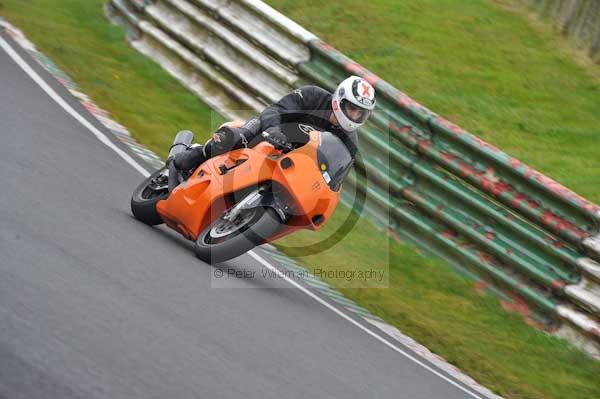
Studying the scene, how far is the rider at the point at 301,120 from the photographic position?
7.55 meters

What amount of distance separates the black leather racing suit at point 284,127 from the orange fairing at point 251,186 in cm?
12

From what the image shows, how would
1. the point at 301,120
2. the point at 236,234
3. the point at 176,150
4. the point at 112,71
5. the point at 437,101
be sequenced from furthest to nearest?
the point at 112,71 < the point at 437,101 < the point at 176,150 < the point at 301,120 < the point at 236,234

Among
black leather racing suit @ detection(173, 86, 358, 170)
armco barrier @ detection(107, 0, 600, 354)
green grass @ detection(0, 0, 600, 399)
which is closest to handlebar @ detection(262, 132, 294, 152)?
black leather racing suit @ detection(173, 86, 358, 170)

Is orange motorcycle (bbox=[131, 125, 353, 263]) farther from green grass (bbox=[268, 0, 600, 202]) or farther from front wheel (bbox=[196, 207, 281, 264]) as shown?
green grass (bbox=[268, 0, 600, 202])

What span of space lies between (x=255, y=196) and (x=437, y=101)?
4841 mm

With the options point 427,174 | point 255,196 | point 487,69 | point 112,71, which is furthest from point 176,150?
point 487,69

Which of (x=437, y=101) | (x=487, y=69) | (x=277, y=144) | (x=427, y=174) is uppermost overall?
(x=487, y=69)

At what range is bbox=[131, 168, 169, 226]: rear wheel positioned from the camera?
796 cm

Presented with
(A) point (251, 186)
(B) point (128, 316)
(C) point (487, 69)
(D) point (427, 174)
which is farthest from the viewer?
(C) point (487, 69)

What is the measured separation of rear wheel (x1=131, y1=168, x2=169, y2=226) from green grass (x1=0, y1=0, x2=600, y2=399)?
1.70 metres

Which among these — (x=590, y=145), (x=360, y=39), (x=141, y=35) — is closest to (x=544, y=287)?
(x=590, y=145)

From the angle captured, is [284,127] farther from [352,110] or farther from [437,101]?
[437,101]

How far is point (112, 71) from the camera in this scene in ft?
39.9

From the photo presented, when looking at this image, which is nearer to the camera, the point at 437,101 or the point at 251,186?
the point at 251,186
